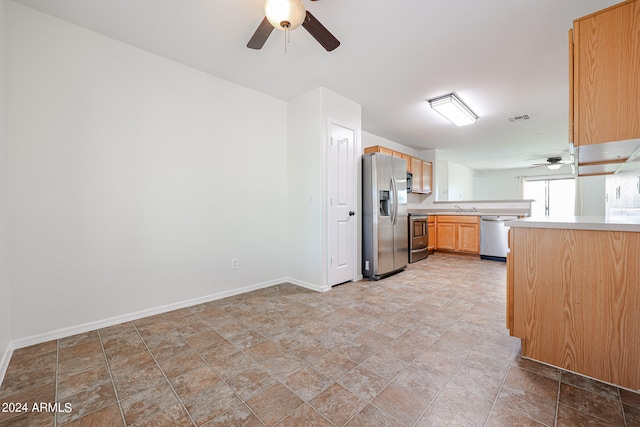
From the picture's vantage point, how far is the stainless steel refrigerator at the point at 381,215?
365 cm

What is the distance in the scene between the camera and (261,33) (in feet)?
6.23

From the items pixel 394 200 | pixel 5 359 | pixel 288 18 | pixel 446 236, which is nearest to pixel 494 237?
pixel 446 236

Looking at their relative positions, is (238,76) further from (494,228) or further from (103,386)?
(494,228)

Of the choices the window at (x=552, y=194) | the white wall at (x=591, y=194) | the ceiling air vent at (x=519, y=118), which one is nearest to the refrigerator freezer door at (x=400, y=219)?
the ceiling air vent at (x=519, y=118)

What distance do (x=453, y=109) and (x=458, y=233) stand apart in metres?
2.86

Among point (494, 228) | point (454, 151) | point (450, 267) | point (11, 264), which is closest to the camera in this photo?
point (11, 264)

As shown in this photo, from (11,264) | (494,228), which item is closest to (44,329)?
(11,264)

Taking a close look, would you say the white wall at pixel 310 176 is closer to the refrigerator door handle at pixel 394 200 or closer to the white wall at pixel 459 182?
the refrigerator door handle at pixel 394 200

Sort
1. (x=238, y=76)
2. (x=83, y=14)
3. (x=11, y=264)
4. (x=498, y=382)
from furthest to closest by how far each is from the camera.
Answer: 1. (x=238, y=76)
2. (x=83, y=14)
3. (x=11, y=264)
4. (x=498, y=382)

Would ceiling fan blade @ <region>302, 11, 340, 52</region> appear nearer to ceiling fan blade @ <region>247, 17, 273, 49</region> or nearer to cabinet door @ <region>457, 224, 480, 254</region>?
ceiling fan blade @ <region>247, 17, 273, 49</region>

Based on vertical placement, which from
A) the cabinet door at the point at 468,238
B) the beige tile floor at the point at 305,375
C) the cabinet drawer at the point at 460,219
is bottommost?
the beige tile floor at the point at 305,375

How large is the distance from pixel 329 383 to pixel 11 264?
2423 millimetres

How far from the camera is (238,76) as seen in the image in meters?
2.95

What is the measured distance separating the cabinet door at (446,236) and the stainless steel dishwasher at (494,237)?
1.79 feet
